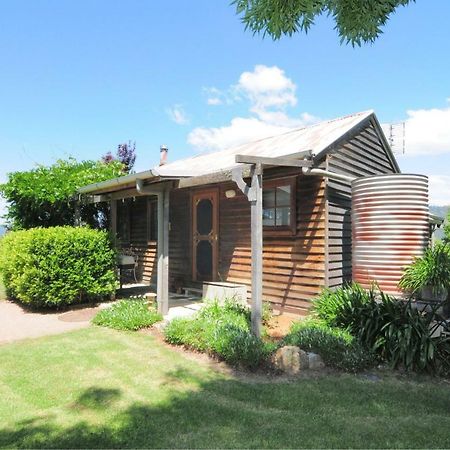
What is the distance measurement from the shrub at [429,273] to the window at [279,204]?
225 centimetres

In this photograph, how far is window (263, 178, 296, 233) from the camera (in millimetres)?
7513

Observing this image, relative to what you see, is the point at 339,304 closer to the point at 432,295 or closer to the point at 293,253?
the point at 432,295

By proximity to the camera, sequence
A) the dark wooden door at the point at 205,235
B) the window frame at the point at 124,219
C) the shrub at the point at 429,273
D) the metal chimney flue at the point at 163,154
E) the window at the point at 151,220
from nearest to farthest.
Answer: the shrub at the point at 429,273 → the dark wooden door at the point at 205,235 → the window at the point at 151,220 → the window frame at the point at 124,219 → the metal chimney flue at the point at 163,154

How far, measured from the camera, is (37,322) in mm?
6875

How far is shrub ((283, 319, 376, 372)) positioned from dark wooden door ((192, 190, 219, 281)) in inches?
176

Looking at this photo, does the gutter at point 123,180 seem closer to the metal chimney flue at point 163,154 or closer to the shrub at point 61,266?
the shrub at point 61,266

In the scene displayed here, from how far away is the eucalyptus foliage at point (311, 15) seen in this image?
3066mm

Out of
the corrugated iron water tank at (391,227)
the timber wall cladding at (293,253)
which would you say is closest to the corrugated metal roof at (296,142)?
the timber wall cladding at (293,253)

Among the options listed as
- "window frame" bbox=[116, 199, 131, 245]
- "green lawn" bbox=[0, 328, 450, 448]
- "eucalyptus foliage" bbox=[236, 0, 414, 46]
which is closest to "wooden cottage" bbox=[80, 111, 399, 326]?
"green lawn" bbox=[0, 328, 450, 448]

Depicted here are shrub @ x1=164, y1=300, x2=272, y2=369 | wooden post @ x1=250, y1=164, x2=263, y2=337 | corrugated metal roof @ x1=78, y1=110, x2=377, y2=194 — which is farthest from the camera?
corrugated metal roof @ x1=78, y1=110, x2=377, y2=194

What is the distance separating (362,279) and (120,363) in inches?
166

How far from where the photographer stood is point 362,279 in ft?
21.5

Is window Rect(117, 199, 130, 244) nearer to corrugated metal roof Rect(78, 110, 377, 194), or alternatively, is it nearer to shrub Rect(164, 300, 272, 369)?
corrugated metal roof Rect(78, 110, 377, 194)

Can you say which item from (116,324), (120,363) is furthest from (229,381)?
(116,324)
